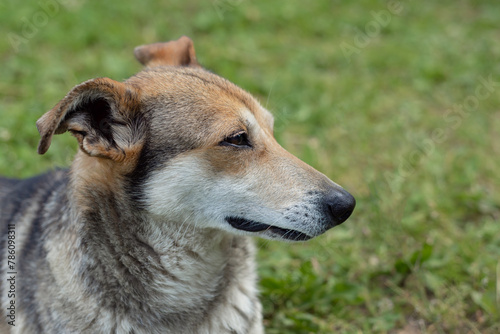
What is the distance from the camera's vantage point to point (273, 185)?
3.11 m

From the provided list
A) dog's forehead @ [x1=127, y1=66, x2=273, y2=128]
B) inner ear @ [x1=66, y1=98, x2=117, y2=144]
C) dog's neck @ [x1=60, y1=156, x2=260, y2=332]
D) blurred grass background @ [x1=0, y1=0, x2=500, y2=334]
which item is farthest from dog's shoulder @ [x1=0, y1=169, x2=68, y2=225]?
blurred grass background @ [x1=0, y1=0, x2=500, y2=334]

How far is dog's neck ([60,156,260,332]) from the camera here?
3059 millimetres

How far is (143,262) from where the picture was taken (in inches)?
122

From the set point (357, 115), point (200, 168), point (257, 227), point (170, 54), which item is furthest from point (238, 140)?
point (357, 115)

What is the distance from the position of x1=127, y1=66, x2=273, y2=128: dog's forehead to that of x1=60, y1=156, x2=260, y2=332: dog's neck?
62 centimetres

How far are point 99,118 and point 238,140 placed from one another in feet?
2.67

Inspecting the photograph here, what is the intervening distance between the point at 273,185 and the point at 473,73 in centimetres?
517

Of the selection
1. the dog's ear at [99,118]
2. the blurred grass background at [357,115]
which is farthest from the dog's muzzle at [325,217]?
the blurred grass background at [357,115]

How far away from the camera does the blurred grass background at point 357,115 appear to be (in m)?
4.17

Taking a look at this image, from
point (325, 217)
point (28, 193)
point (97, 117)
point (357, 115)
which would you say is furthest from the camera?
point (357, 115)

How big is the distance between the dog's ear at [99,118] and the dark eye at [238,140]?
1.70 ft

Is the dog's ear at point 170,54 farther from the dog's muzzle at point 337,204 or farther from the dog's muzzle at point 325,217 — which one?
the dog's muzzle at point 337,204

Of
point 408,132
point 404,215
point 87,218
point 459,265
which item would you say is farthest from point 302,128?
point 87,218

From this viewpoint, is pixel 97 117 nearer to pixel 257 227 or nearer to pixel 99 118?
pixel 99 118
